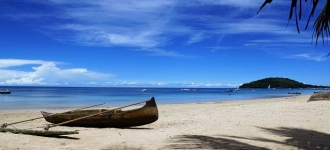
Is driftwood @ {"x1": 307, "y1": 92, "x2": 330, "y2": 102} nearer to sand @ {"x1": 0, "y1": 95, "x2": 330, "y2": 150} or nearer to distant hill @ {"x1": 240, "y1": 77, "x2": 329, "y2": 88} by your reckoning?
sand @ {"x1": 0, "y1": 95, "x2": 330, "y2": 150}

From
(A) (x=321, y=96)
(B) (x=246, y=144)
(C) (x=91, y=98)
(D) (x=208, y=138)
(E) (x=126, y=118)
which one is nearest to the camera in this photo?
(B) (x=246, y=144)

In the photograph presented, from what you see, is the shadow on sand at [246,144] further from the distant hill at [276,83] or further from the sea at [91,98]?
the distant hill at [276,83]

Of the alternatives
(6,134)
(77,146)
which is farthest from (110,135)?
(6,134)

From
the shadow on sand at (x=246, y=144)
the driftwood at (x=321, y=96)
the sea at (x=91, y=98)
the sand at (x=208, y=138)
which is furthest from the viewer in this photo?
the sea at (x=91, y=98)

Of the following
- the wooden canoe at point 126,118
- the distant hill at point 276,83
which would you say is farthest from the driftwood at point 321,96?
the distant hill at point 276,83

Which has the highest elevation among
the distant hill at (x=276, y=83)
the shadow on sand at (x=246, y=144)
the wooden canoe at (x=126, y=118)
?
the distant hill at (x=276, y=83)

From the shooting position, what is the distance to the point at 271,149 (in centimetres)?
597

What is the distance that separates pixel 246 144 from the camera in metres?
6.38

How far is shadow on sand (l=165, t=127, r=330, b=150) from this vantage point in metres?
6.12

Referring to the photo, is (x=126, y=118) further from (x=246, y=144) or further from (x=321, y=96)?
(x=321, y=96)

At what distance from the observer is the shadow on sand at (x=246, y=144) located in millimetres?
6125

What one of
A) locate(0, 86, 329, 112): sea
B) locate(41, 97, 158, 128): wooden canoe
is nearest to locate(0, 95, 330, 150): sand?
locate(41, 97, 158, 128): wooden canoe

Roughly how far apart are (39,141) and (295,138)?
597 cm

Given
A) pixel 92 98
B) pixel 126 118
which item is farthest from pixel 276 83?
pixel 126 118
